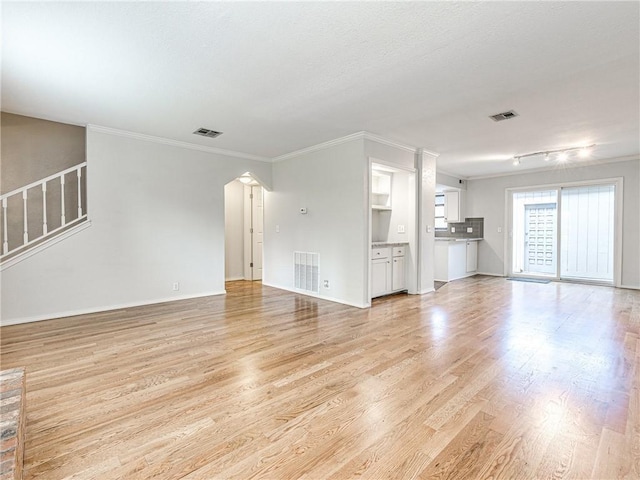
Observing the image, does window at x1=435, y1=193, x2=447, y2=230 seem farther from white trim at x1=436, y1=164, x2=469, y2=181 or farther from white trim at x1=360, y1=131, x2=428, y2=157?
white trim at x1=360, y1=131, x2=428, y2=157

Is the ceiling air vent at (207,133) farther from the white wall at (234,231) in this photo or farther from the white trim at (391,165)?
the white wall at (234,231)

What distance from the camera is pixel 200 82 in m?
3.17

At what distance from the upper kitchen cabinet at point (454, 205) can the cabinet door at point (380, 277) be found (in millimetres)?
4078

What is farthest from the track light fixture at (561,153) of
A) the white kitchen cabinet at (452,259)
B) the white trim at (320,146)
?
the white trim at (320,146)

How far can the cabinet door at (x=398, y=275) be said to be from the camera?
18.6ft

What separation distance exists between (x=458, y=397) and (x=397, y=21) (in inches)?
106

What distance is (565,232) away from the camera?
23.9ft

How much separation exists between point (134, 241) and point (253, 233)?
9.99ft

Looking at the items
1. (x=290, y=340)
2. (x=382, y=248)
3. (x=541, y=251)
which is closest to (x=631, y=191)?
(x=541, y=251)

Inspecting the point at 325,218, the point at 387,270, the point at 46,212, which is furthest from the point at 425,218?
the point at 46,212

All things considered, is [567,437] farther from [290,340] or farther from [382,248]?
[382,248]

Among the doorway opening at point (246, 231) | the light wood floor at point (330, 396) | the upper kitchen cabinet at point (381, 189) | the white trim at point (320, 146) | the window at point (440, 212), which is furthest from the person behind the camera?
the window at point (440, 212)

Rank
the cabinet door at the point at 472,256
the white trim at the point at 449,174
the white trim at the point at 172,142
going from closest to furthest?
the white trim at the point at 172,142
the white trim at the point at 449,174
the cabinet door at the point at 472,256

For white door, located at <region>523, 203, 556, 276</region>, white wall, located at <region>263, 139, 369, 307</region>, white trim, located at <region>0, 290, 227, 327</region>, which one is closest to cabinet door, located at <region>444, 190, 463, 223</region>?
white door, located at <region>523, 203, 556, 276</region>
